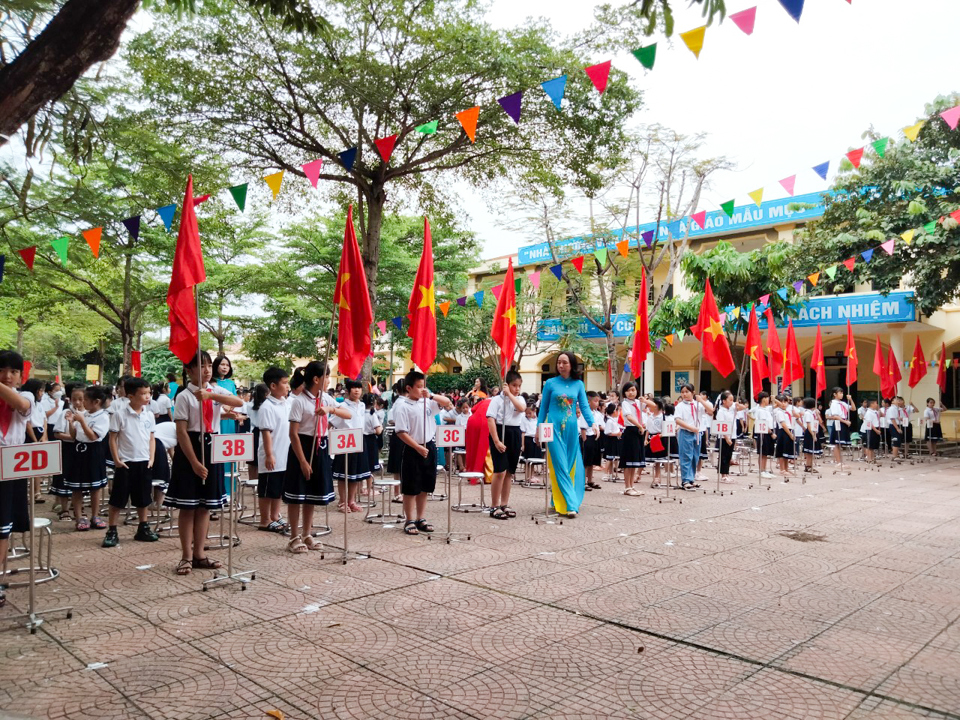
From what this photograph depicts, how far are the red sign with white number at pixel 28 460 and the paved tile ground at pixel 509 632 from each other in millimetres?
997

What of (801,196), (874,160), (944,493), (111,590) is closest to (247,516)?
(111,590)

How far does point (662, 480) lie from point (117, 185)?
12348mm

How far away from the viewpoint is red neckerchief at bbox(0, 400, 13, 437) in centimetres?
502

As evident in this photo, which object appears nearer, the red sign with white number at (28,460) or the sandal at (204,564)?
the red sign with white number at (28,460)

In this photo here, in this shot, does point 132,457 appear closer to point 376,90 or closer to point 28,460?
point 28,460

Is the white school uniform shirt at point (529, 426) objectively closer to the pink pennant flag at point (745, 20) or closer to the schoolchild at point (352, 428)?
the schoolchild at point (352, 428)

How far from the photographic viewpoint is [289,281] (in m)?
17.0

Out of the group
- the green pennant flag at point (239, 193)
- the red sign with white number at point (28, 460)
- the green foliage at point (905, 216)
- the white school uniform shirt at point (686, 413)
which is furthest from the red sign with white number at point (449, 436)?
the green foliage at point (905, 216)

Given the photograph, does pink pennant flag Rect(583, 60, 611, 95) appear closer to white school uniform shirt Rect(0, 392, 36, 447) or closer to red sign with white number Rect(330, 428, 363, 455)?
red sign with white number Rect(330, 428, 363, 455)

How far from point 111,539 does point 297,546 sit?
1.95 m

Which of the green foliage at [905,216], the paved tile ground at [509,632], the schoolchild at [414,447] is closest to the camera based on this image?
the paved tile ground at [509,632]

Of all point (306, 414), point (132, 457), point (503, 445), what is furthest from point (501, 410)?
point (132, 457)

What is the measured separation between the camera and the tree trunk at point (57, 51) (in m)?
3.81

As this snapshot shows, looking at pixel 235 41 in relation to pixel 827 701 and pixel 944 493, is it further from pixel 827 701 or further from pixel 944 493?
pixel 944 493
